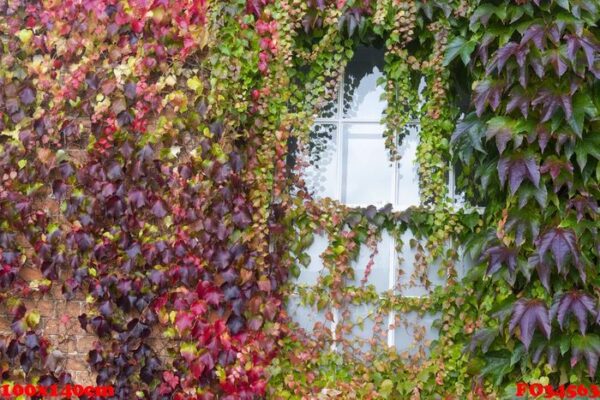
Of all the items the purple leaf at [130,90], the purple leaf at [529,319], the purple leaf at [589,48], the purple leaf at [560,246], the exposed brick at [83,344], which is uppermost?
the purple leaf at [589,48]

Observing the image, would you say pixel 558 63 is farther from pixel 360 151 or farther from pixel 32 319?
pixel 32 319

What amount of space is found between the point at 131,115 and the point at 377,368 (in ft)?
5.71

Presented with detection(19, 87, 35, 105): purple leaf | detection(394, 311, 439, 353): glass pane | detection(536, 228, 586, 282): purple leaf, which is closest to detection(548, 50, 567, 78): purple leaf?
detection(536, 228, 586, 282): purple leaf

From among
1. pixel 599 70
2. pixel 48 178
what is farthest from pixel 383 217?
pixel 48 178

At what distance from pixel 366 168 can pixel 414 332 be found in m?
0.85

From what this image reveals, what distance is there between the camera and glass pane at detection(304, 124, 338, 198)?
3.80 meters

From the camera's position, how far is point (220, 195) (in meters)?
3.62

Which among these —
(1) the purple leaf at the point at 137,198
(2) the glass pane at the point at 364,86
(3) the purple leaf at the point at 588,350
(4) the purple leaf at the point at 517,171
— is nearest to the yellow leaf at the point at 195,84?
(1) the purple leaf at the point at 137,198

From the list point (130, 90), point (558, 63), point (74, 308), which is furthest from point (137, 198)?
point (558, 63)

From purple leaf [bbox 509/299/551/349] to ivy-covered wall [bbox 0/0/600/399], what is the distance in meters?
0.22

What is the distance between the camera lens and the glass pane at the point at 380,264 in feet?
12.2

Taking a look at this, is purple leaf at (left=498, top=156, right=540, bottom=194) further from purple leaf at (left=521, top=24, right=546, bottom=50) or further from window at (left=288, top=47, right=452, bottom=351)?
window at (left=288, top=47, right=452, bottom=351)

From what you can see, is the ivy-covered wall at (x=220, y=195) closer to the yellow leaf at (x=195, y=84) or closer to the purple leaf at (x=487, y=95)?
the yellow leaf at (x=195, y=84)

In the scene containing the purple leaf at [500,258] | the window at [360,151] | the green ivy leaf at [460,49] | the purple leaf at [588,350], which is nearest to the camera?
the purple leaf at [588,350]
